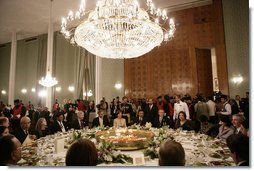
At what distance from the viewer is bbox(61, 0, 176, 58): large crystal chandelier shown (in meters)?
3.19

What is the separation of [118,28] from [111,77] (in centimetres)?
631

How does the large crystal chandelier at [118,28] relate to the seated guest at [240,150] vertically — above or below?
above

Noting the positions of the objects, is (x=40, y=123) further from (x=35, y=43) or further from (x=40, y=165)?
(x=35, y=43)

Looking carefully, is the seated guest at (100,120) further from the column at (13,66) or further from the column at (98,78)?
the column at (13,66)

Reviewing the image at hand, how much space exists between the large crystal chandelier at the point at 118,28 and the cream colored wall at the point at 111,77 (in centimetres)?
564

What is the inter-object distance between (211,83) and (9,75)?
328 inches

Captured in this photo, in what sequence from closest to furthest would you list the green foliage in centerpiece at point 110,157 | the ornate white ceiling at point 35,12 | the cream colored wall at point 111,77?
the green foliage in centerpiece at point 110,157, the ornate white ceiling at point 35,12, the cream colored wall at point 111,77

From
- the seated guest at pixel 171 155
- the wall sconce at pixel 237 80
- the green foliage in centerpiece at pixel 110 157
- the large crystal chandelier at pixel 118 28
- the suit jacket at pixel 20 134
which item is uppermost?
the large crystal chandelier at pixel 118 28

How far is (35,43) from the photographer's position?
1012 centimetres

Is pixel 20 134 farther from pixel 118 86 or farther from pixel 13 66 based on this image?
pixel 13 66

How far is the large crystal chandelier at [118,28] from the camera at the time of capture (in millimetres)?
3186

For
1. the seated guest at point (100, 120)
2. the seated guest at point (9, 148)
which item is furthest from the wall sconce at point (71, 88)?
the seated guest at point (9, 148)

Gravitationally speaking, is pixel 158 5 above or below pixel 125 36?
above

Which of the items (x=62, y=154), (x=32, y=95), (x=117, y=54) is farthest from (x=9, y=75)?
(x=62, y=154)
